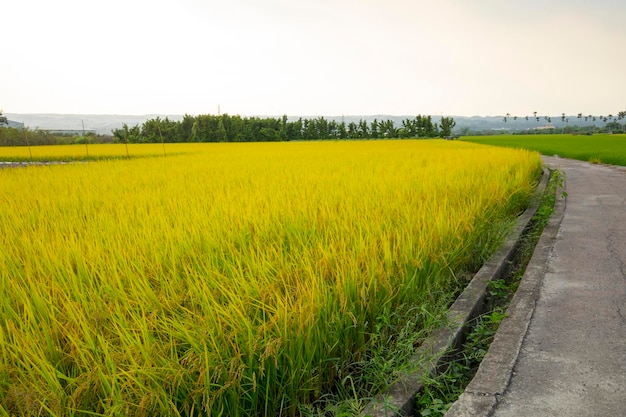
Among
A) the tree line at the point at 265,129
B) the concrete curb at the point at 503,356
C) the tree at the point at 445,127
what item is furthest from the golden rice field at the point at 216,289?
the tree at the point at 445,127

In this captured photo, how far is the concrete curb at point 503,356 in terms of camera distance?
70.4 inches

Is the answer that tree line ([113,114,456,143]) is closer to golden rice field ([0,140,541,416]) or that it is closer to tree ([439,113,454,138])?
tree ([439,113,454,138])

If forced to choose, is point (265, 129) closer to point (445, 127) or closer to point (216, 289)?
point (445, 127)

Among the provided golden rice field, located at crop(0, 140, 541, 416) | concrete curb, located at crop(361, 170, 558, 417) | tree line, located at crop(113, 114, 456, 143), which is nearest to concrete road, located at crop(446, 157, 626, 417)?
concrete curb, located at crop(361, 170, 558, 417)

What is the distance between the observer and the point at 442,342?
2213mm

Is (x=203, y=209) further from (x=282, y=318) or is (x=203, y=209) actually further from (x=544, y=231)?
(x=544, y=231)

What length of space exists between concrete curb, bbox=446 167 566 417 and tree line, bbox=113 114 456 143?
2146 inches

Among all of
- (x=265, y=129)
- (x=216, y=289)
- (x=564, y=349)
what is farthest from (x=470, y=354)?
(x=265, y=129)

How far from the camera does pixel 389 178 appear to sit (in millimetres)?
6164

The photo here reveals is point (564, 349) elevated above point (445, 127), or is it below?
below

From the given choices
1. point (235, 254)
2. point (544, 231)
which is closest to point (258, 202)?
point (235, 254)

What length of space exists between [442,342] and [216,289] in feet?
4.11

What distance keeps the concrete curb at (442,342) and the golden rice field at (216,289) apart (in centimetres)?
17

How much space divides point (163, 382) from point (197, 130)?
213 ft
